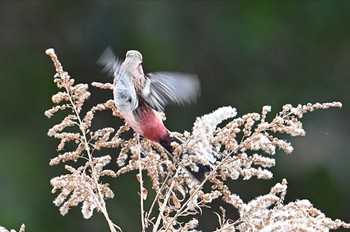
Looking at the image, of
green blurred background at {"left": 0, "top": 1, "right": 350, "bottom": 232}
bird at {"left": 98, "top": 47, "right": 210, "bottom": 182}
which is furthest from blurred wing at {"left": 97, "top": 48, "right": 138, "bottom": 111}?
green blurred background at {"left": 0, "top": 1, "right": 350, "bottom": 232}

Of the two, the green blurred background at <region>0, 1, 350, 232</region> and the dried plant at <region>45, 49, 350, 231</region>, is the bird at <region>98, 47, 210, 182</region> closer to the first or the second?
the dried plant at <region>45, 49, 350, 231</region>

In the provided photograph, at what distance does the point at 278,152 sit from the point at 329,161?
281 mm

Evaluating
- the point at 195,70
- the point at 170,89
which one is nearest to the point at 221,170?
the point at 170,89

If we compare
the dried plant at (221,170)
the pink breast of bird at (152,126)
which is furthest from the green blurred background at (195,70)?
the dried plant at (221,170)

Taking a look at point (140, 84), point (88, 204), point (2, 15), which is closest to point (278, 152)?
point (2, 15)

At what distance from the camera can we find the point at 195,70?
4.44 metres

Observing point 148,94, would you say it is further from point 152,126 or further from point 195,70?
point 195,70

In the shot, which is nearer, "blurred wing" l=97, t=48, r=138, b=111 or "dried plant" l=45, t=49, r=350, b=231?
"dried plant" l=45, t=49, r=350, b=231

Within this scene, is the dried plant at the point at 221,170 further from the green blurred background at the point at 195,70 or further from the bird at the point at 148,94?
the green blurred background at the point at 195,70

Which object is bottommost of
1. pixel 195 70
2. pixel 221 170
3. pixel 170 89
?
pixel 221 170

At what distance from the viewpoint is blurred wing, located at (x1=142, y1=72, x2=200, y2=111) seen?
141cm

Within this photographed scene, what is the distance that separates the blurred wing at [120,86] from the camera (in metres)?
1.51

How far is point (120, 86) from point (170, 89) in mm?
111

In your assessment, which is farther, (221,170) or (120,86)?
(120,86)
